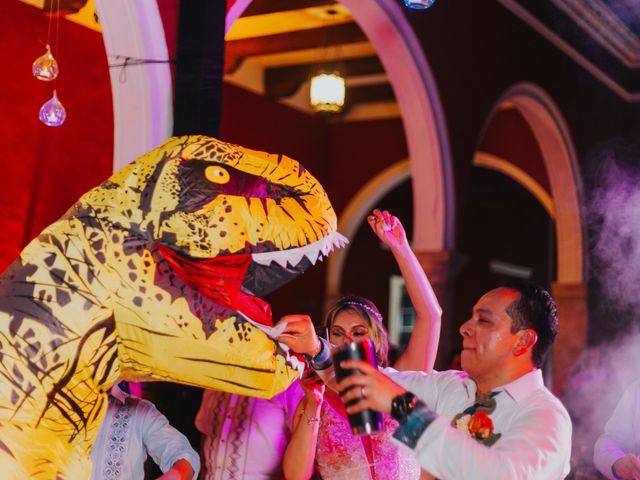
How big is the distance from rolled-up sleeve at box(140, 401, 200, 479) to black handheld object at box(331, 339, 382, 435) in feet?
3.55

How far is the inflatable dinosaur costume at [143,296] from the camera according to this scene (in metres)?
1.33

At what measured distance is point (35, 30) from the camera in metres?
5.91

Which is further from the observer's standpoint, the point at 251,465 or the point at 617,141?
the point at 617,141

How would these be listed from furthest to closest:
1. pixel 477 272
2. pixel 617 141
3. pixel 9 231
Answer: pixel 477 272, pixel 617 141, pixel 9 231

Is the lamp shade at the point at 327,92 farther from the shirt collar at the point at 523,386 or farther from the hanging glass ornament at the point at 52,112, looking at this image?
the shirt collar at the point at 523,386

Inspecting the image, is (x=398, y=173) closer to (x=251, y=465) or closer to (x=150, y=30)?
(x=150, y=30)

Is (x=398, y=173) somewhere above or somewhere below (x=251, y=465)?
above

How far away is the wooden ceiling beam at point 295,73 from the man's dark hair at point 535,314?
21.7 feet

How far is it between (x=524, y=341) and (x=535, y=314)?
0.23ft

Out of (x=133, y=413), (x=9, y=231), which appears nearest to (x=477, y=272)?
(x=9, y=231)

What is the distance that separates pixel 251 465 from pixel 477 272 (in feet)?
31.9

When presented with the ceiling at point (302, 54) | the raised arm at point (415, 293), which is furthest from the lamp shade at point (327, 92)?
the raised arm at point (415, 293)

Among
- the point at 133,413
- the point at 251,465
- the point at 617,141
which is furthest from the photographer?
the point at 617,141

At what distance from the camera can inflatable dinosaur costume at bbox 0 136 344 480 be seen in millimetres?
1326
